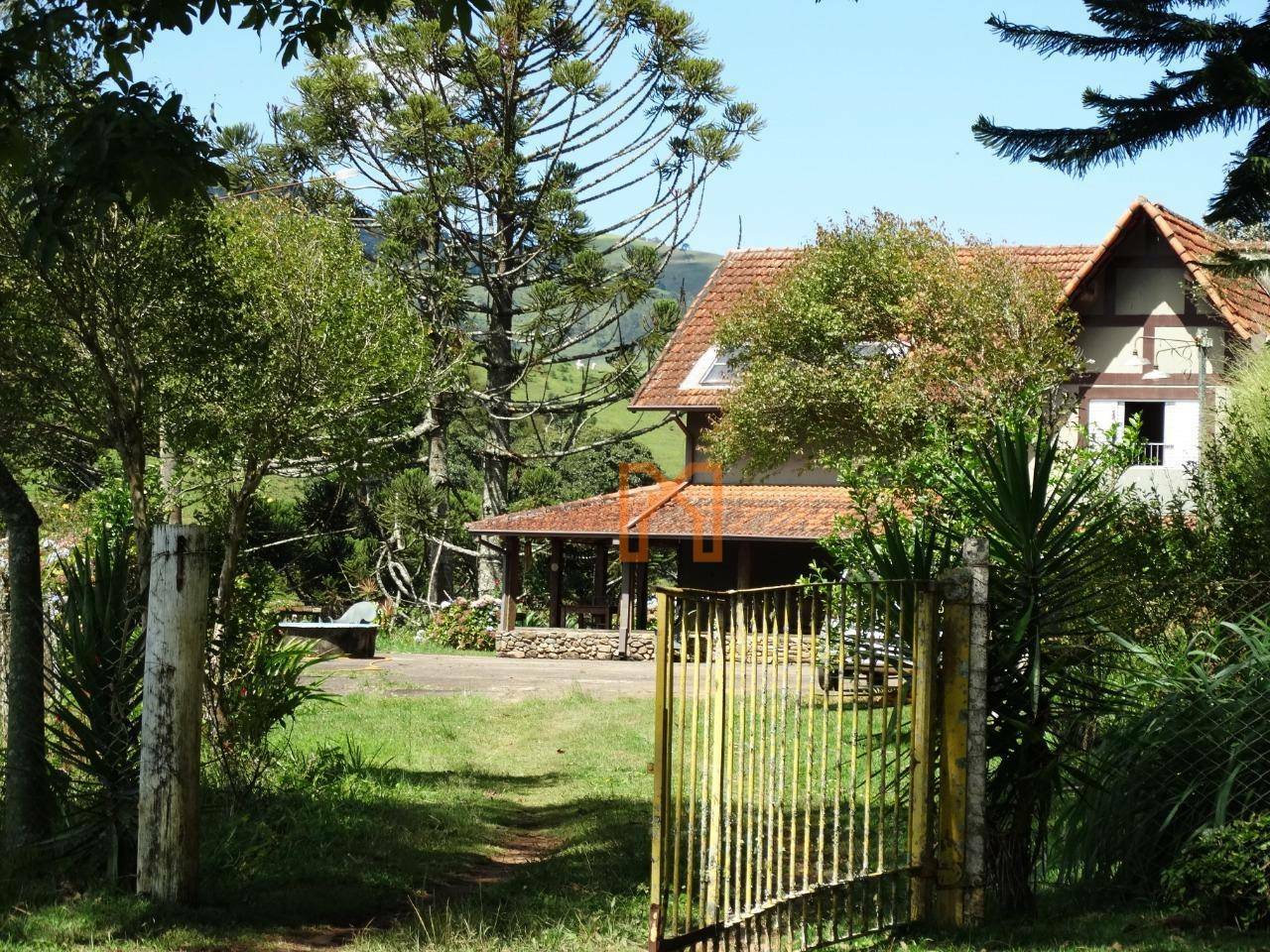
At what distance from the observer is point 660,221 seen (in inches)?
1391

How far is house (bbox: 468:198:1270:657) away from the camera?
947 inches

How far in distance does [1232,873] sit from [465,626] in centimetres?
2559

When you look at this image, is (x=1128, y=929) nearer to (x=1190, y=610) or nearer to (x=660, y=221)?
(x=1190, y=610)

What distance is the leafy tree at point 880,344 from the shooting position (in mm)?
22438

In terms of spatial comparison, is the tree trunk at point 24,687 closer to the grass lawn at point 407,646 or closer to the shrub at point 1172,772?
the shrub at point 1172,772

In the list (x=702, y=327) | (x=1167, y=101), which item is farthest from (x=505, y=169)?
(x=1167, y=101)

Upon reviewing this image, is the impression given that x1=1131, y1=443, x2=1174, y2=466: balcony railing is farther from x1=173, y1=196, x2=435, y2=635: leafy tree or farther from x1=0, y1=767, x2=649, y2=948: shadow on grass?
x1=0, y1=767, x2=649, y2=948: shadow on grass

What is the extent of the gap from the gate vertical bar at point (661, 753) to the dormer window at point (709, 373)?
23.1m

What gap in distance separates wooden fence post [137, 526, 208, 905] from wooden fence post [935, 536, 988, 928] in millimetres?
3721

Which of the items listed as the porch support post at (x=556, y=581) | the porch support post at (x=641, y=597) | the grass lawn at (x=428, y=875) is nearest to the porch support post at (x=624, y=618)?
the porch support post at (x=641, y=597)

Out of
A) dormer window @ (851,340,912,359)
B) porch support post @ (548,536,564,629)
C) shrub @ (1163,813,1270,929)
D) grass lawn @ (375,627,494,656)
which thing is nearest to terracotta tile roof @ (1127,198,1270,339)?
dormer window @ (851,340,912,359)

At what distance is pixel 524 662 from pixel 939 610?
65.7 ft

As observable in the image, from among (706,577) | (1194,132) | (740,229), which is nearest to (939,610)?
(1194,132)

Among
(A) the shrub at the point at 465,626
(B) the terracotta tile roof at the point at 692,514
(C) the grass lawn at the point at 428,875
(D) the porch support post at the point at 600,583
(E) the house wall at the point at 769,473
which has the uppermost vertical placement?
(E) the house wall at the point at 769,473
